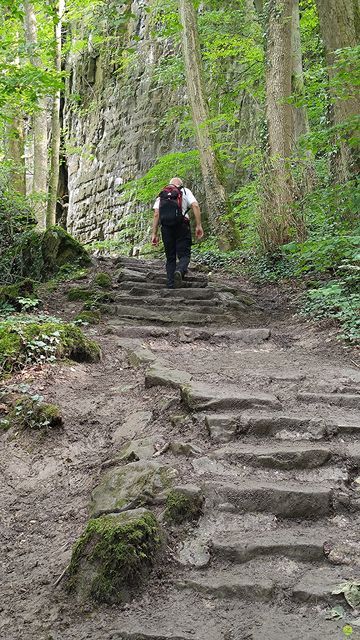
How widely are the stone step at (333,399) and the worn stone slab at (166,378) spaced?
1012mm

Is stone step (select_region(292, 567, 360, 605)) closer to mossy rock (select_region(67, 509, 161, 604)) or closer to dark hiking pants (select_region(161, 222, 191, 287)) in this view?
mossy rock (select_region(67, 509, 161, 604))

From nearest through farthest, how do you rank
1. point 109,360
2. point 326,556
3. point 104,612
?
point 104,612 < point 326,556 < point 109,360

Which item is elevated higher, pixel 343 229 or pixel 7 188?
pixel 7 188

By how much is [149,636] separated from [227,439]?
5.26ft

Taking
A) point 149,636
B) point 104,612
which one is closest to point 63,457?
point 104,612

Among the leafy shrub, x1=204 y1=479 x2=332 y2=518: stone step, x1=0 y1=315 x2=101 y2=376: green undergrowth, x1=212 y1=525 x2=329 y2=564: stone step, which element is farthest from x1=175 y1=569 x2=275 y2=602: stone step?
the leafy shrub

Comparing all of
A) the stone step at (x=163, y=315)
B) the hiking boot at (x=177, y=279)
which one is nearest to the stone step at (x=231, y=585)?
the stone step at (x=163, y=315)

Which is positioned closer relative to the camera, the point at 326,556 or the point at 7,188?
the point at 326,556

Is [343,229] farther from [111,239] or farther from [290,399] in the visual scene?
[111,239]

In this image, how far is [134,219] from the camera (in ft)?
67.6

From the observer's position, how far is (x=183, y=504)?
10.3ft

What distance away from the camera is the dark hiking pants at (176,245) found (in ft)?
29.8

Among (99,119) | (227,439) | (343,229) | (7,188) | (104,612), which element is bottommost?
(104,612)

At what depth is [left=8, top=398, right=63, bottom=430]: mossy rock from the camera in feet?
14.6
